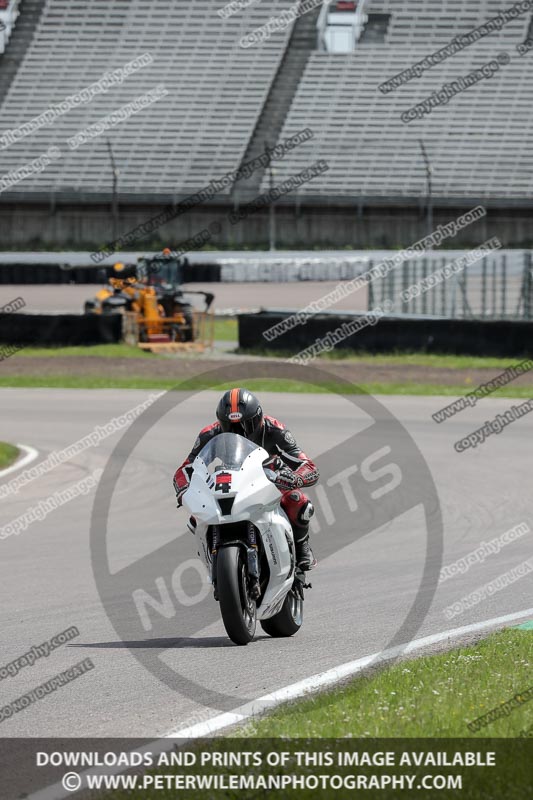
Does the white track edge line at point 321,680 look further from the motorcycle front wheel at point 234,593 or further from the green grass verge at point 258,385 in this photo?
the green grass verge at point 258,385

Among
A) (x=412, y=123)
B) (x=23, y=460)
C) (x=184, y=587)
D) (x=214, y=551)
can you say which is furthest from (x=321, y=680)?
(x=412, y=123)

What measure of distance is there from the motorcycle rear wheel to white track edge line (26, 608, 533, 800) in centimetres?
68

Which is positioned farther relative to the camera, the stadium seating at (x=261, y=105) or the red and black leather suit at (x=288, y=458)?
the stadium seating at (x=261, y=105)

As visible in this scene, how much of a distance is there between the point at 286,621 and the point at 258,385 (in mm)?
18439

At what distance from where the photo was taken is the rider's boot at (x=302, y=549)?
7.64 meters

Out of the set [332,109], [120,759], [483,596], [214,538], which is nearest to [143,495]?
[483,596]

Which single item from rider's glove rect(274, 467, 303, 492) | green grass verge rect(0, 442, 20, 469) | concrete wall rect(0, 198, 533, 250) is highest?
rider's glove rect(274, 467, 303, 492)

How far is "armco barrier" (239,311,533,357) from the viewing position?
2683cm

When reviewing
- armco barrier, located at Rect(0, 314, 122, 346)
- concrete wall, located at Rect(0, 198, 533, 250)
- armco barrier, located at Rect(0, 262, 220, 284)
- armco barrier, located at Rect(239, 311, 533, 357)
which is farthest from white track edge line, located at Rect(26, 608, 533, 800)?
concrete wall, located at Rect(0, 198, 533, 250)

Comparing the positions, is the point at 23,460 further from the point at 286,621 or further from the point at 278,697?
the point at 278,697

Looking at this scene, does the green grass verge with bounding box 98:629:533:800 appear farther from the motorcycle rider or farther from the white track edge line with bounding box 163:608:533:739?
the motorcycle rider

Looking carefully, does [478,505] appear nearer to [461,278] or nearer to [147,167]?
[461,278]

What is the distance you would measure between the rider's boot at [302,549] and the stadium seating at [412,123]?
1887 inches

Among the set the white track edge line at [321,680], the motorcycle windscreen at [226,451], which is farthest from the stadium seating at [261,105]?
the motorcycle windscreen at [226,451]
